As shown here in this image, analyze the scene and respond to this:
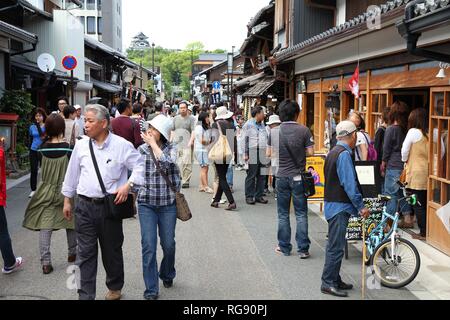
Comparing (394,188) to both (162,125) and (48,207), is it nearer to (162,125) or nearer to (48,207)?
(162,125)

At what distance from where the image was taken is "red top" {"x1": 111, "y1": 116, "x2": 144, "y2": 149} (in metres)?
10.2

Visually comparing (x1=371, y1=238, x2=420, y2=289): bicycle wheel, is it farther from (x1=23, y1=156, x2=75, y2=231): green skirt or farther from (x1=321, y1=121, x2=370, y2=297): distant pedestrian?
(x1=23, y1=156, x2=75, y2=231): green skirt

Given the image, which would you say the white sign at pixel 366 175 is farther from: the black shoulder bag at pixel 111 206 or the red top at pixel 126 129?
the red top at pixel 126 129

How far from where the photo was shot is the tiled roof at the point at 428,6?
5755 millimetres

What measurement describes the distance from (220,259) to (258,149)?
487 cm

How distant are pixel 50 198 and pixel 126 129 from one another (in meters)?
3.44

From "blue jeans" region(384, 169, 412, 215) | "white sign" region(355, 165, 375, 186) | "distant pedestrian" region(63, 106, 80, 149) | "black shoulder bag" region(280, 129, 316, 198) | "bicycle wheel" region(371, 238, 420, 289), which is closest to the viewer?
"bicycle wheel" region(371, 238, 420, 289)

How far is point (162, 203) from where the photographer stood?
5941mm

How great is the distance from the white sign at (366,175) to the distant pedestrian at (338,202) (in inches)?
49.7

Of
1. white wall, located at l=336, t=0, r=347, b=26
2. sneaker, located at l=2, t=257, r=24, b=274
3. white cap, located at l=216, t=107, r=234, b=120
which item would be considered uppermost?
white wall, located at l=336, t=0, r=347, b=26

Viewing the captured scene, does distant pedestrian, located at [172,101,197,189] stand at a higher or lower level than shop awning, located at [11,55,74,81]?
lower

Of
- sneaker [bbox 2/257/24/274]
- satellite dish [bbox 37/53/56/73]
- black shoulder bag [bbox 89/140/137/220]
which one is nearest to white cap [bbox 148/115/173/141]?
black shoulder bag [bbox 89/140/137/220]

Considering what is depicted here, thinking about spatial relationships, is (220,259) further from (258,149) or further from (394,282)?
(258,149)

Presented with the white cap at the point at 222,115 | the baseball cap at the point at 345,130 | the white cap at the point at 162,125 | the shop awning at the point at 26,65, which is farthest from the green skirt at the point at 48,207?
the shop awning at the point at 26,65
